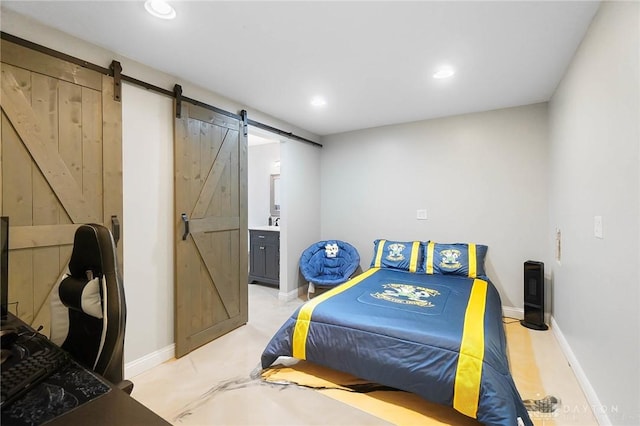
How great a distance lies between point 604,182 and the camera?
1714mm

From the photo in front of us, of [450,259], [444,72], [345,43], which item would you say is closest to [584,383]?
[450,259]

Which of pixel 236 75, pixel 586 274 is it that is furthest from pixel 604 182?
A: pixel 236 75

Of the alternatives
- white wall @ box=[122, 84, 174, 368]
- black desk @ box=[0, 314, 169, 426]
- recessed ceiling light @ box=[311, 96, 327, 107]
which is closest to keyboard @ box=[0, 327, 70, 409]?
black desk @ box=[0, 314, 169, 426]

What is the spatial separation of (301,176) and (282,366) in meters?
2.70

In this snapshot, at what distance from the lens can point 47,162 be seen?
1.88 m

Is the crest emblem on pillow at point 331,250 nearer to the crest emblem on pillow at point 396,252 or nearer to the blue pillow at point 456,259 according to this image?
the crest emblem on pillow at point 396,252

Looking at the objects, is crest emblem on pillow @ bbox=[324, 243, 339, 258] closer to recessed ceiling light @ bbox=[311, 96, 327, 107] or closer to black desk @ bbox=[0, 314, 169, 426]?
recessed ceiling light @ bbox=[311, 96, 327, 107]

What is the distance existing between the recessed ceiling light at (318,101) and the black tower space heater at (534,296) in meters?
2.87

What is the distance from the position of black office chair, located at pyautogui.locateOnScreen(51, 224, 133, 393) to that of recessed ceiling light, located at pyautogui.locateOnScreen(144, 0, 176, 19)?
1421 mm

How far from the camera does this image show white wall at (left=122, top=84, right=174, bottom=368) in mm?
2309

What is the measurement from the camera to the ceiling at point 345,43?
176 centimetres

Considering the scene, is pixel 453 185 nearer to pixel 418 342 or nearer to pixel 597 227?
pixel 597 227

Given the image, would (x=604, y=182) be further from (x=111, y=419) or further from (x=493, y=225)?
(x=111, y=419)

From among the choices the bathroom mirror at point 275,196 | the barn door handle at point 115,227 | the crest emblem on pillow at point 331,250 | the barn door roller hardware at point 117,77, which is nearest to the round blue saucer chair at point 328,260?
the crest emblem on pillow at point 331,250
